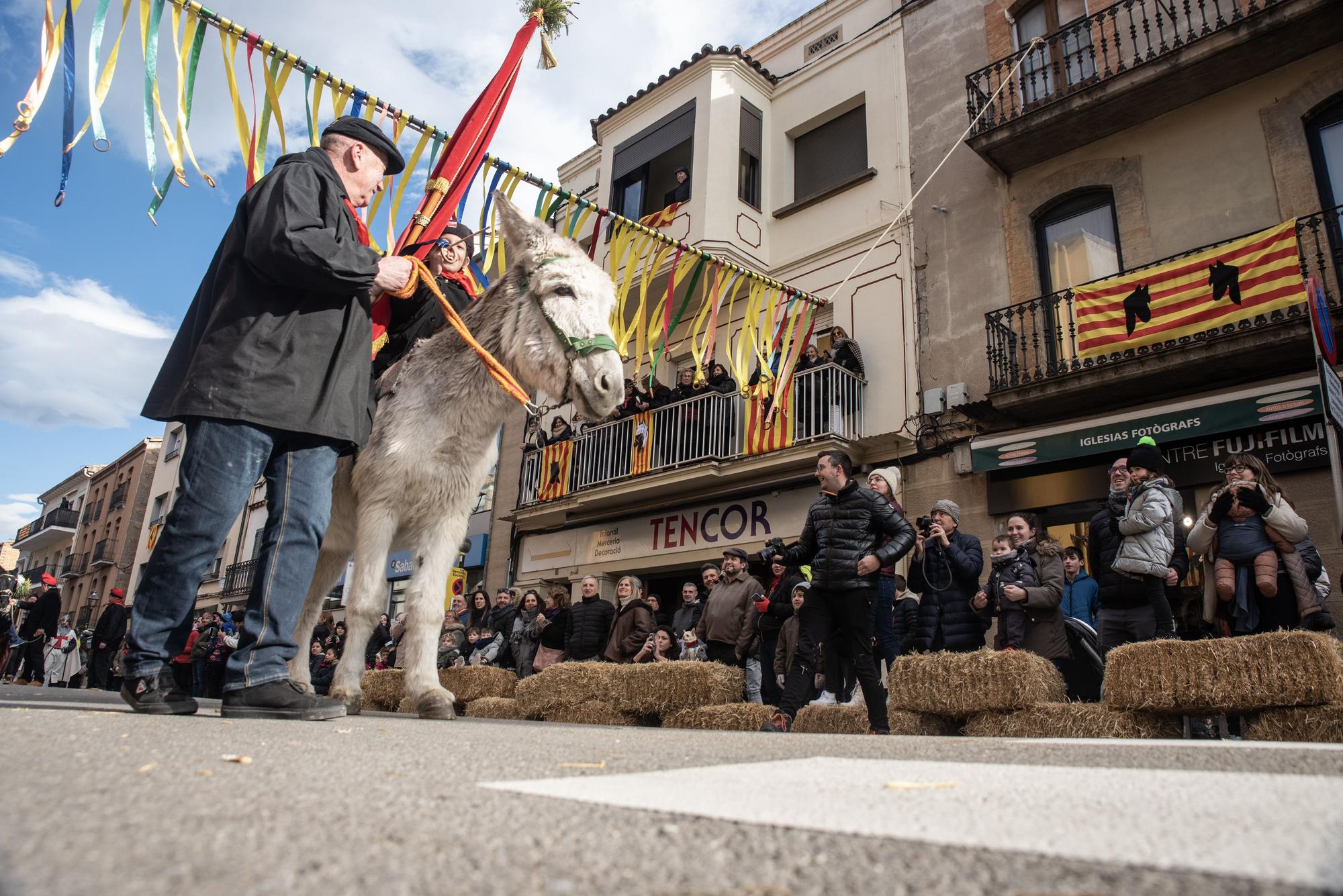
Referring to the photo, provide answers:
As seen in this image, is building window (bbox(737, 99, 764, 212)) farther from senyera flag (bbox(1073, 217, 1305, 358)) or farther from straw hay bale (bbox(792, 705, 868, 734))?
straw hay bale (bbox(792, 705, 868, 734))

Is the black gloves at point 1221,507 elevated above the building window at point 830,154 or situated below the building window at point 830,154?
below

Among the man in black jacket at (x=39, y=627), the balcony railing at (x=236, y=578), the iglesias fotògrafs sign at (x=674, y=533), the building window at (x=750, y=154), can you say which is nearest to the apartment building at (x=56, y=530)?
the balcony railing at (x=236, y=578)

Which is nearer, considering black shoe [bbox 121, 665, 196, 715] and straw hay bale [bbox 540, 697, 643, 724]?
black shoe [bbox 121, 665, 196, 715]

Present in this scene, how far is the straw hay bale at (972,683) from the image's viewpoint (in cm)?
518

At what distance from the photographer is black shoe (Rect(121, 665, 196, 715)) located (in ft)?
9.75

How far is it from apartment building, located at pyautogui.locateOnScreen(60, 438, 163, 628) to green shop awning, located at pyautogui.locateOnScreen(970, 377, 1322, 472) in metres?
44.0

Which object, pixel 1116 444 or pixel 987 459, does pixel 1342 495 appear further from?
pixel 987 459

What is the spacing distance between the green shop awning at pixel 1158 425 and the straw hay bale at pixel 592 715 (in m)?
6.10

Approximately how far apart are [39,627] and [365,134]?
15827 millimetres

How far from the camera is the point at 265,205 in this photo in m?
3.21

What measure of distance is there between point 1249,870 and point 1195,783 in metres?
0.59

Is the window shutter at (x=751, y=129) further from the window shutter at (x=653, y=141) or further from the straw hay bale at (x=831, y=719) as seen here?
the straw hay bale at (x=831, y=719)

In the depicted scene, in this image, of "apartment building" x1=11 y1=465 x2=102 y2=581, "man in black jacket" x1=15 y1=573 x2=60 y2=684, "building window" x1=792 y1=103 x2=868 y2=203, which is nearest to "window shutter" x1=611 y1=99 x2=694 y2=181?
"building window" x1=792 y1=103 x2=868 y2=203

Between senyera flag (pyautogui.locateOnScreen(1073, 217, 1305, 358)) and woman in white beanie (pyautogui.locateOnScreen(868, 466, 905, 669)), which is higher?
senyera flag (pyautogui.locateOnScreen(1073, 217, 1305, 358))
